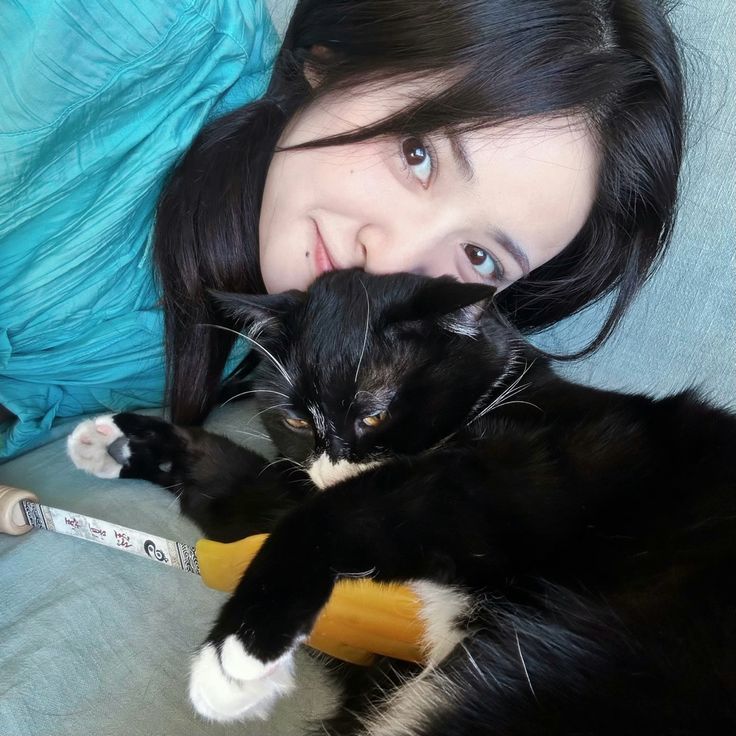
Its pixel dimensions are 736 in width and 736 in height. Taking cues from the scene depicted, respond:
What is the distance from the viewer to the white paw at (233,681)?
0.59 metres

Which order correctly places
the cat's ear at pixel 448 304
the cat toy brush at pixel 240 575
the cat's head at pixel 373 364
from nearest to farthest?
the cat toy brush at pixel 240 575
the cat's ear at pixel 448 304
the cat's head at pixel 373 364

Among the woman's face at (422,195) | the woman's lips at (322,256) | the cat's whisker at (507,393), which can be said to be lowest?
the cat's whisker at (507,393)

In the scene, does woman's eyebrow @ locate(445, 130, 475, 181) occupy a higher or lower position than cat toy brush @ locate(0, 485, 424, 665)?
higher

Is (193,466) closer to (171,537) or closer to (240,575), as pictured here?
(171,537)

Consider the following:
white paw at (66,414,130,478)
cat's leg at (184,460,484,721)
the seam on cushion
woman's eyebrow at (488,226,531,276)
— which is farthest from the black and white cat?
the seam on cushion

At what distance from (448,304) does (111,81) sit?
63 centimetres

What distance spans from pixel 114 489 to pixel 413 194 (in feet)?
2.24

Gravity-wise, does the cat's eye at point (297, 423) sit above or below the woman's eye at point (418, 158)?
below

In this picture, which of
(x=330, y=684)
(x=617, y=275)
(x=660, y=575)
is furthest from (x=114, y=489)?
(x=617, y=275)

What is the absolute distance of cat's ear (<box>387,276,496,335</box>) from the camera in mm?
742

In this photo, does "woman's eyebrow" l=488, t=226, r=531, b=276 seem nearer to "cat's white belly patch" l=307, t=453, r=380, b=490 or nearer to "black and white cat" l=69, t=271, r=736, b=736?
"black and white cat" l=69, t=271, r=736, b=736

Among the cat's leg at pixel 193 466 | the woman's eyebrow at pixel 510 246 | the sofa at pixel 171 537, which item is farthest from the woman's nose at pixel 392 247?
the sofa at pixel 171 537

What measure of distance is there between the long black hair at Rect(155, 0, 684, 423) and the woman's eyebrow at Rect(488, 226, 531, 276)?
0.51 feet

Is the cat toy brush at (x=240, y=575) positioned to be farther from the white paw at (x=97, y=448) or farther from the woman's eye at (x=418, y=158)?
the woman's eye at (x=418, y=158)
